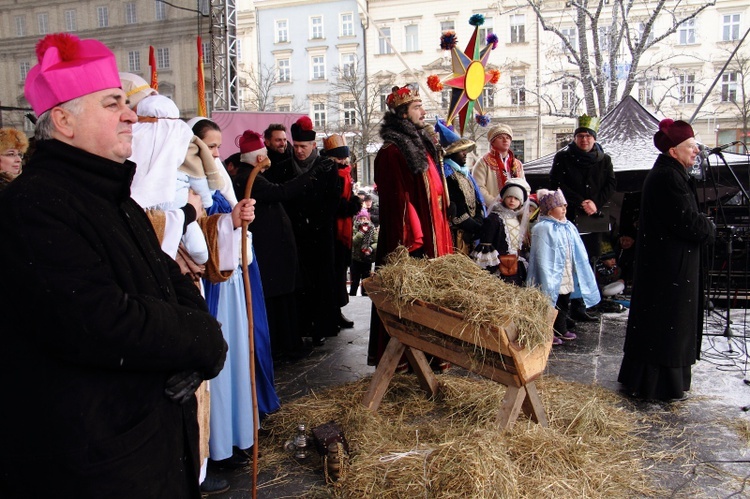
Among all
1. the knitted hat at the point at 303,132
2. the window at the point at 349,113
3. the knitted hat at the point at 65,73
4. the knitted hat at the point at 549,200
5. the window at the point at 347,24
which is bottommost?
the knitted hat at the point at 549,200

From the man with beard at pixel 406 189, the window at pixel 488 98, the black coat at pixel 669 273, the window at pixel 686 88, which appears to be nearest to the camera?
the black coat at pixel 669 273

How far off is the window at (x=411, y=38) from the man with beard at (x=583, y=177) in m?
32.1

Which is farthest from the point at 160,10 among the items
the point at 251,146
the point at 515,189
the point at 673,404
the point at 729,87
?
the point at 729,87

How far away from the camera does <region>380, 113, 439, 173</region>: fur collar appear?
15.2 ft

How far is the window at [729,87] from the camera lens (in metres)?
29.7

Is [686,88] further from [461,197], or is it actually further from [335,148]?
[335,148]

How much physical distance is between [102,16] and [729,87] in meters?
32.2

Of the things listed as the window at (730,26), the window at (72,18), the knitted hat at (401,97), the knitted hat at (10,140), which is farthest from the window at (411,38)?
the knitted hat at (10,140)

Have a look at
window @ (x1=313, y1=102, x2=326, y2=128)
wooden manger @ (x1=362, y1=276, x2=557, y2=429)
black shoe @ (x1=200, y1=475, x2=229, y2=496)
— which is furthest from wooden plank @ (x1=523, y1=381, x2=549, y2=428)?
window @ (x1=313, y1=102, x2=326, y2=128)

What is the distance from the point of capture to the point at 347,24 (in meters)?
40.3

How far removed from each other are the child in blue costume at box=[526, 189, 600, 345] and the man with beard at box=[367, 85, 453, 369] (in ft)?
4.84

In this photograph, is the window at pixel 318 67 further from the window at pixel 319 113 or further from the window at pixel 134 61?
the window at pixel 134 61

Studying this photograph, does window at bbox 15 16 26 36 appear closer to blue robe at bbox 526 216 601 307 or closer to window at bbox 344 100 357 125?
blue robe at bbox 526 216 601 307

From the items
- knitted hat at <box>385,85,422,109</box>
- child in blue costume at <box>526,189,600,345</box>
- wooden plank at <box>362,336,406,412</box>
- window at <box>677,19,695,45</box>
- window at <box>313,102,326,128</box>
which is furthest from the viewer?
window at <box>313,102,326,128</box>
